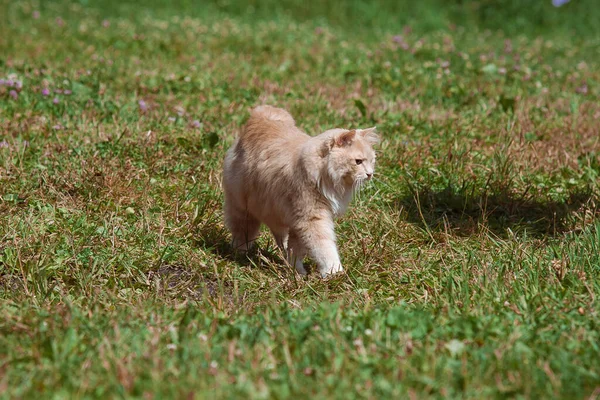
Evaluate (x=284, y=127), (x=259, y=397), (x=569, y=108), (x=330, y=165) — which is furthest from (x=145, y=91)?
(x=259, y=397)

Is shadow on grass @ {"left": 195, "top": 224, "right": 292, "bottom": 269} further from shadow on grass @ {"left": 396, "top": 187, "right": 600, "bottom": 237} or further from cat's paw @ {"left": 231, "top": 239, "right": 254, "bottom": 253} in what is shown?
shadow on grass @ {"left": 396, "top": 187, "right": 600, "bottom": 237}

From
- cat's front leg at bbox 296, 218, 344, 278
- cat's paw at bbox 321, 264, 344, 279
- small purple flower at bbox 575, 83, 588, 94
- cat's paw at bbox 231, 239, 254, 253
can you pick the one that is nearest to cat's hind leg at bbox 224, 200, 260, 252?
cat's paw at bbox 231, 239, 254, 253

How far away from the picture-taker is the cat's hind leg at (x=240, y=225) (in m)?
4.58

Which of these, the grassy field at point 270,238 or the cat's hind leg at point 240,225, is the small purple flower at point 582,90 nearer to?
the grassy field at point 270,238

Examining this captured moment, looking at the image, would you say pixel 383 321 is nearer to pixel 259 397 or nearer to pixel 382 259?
pixel 259 397

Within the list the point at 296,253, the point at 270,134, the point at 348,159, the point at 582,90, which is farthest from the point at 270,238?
the point at 582,90

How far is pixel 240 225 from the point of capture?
15.1ft

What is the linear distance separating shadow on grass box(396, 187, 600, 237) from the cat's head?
0.72m

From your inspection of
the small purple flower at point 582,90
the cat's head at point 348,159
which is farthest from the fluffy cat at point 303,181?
the small purple flower at point 582,90

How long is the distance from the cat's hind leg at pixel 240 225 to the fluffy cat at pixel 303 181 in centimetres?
7

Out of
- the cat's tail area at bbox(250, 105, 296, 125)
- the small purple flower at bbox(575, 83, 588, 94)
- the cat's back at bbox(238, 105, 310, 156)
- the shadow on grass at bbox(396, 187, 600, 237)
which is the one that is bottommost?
the shadow on grass at bbox(396, 187, 600, 237)

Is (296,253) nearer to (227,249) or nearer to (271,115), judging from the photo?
(227,249)

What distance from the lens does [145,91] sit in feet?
22.3

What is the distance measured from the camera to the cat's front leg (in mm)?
4129
